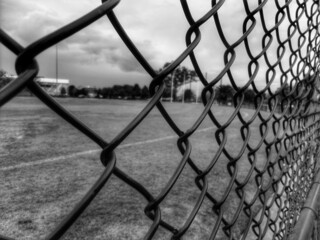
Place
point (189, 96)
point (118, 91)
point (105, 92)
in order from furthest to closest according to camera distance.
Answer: point (118, 91)
point (189, 96)
point (105, 92)

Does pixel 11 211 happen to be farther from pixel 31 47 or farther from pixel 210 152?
pixel 210 152

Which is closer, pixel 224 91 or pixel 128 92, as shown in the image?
pixel 224 91

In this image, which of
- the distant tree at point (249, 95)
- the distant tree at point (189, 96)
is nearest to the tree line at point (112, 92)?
the distant tree at point (189, 96)

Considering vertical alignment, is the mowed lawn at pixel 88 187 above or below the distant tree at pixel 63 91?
below

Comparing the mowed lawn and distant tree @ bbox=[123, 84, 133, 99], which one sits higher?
distant tree @ bbox=[123, 84, 133, 99]

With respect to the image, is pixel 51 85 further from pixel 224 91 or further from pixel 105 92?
pixel 105 92

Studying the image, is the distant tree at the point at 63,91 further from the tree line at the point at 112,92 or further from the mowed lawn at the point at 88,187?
the mowed lawn at the point at 88,187

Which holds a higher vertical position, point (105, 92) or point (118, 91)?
point (118, 91)

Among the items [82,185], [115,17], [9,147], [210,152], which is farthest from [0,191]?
[210,152]

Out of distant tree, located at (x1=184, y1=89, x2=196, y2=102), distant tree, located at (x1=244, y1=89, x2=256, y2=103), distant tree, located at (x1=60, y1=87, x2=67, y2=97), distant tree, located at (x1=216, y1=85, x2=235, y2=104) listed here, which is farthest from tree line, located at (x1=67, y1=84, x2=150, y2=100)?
distant tree, located at (x1=216, y1=85, x2=235, y2=104)

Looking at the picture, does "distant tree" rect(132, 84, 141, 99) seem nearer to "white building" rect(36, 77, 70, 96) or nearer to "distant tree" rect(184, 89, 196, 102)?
"distant tree" rect(184, 89, 196, 102)

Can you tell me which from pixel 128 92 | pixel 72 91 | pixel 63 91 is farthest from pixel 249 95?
pixel 128 92

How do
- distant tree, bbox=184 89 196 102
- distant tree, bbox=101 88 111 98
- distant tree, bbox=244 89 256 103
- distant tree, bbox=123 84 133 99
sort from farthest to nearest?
distant tree, bbox=123 84 133 99
distant tree, bbox=184 89 196 102
distant tree, bbox=101 88 111 98
distant tree, bbox=244 89 256 103

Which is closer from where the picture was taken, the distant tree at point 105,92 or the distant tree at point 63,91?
the distant tree at point 63,91
